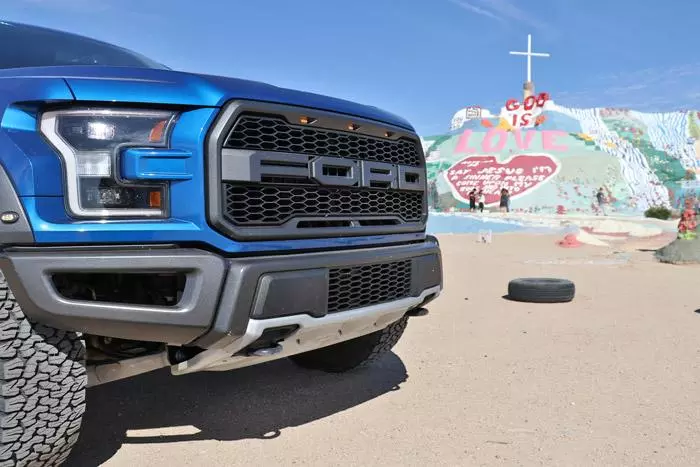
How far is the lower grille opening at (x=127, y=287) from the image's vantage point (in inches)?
83.1

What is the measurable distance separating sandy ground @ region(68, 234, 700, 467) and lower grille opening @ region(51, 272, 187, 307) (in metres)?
0.80

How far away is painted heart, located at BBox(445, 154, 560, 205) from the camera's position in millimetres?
38469

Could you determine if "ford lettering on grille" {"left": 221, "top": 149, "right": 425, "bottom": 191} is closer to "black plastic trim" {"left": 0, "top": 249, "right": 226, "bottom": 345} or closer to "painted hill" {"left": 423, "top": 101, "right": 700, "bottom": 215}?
"black plastic trim" {"left": 0, "top": 249, "right": 226, "bottom": 345}

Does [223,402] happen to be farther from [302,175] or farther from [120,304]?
[302,175]

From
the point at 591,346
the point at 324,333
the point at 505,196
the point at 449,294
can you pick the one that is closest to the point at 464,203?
the point at 505,196

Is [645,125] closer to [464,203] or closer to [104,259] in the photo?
[464,203]

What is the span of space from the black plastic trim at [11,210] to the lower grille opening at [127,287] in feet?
0.70

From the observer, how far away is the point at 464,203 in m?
38.7

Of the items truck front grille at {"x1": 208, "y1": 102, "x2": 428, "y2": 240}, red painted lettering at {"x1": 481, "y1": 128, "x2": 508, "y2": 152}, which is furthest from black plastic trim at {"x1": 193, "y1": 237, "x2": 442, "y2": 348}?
red painted lettering at {"x1": 481, "y1": 128, "x2": 508, "y2": 152}

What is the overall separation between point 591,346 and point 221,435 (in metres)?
3.00

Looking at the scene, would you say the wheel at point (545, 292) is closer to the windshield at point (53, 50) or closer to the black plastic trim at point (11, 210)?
the windshield at point (53, 50)

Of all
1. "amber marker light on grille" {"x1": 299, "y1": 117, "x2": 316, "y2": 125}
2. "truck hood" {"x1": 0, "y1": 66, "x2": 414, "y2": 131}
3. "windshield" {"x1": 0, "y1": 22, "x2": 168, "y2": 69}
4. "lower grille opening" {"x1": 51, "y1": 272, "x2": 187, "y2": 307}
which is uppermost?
"windshield" {"x1": 0, "y1": 22, "x2": 168, "y2": 69}

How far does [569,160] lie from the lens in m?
39.9

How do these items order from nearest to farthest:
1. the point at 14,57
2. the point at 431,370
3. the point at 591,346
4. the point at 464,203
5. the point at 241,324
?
the point at 241,324 → the point at 14,57 → the point at 431,370 → the point at 591,346 → the point at 464,203
